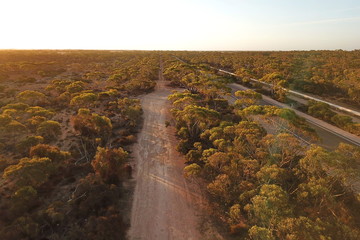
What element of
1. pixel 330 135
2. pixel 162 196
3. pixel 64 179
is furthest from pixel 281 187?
pixel 64 179

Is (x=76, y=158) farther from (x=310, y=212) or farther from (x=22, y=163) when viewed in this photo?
(x=310, y=212)

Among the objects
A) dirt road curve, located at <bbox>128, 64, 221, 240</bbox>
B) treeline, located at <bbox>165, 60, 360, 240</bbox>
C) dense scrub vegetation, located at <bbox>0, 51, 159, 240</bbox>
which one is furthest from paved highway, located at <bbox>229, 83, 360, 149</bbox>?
dense scrub vegetation, located at <bbox>0, 51, 159, 240</bbox>

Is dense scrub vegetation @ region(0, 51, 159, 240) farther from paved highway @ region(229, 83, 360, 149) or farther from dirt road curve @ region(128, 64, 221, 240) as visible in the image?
paved highway @ region(229, 83, 360, 149)

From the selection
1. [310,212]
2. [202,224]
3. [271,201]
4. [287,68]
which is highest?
[287,68]

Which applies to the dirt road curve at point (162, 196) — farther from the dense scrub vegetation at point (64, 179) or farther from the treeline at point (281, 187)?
the treeline at point (281, 187)

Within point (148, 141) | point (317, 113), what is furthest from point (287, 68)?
point (148, 141)

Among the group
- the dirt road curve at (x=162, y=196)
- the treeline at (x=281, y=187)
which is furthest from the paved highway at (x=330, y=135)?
the dirt road curve at (x=162, y=196)

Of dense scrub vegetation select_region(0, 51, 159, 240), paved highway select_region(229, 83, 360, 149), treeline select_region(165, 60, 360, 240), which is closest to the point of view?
treeline select_region(165, 60, 360, 240)

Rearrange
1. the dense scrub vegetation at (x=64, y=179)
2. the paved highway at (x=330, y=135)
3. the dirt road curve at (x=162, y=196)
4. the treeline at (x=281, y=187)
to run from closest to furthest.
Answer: the treeline at (x=281, y=187)
the dense scrub vegetation at (x=64, y=179)
the dirt road curve at (x=162, y=196)
the paved highway at (x=330, y=135)
